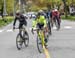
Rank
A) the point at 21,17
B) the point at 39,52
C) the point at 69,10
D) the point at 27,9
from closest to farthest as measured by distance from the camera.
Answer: the point at 39,52
the point at 21,17
the point at 69,10
the point at 27,9

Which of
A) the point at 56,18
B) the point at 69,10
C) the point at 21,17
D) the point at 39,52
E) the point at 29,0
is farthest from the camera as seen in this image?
the point at 29,0

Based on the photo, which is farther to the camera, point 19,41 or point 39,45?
point 19,41

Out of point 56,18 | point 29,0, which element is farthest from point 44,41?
point 29,0

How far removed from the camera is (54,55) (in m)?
14.9

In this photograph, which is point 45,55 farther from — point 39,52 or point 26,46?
point 26,46

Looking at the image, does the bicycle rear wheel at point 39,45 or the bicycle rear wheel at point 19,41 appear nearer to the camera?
the bicycle rear wheel at point 39,45

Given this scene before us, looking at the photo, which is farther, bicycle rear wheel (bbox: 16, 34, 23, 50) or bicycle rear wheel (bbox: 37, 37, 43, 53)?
bicycle rear wheel (bbox: 16, 34, 23, 50)

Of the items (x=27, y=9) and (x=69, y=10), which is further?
(x=27, y=9)

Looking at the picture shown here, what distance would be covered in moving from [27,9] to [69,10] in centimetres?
6040

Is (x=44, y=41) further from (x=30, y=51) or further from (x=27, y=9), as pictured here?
(x=27, y=9)

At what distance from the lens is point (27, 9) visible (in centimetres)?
15812

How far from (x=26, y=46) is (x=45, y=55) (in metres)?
3.54

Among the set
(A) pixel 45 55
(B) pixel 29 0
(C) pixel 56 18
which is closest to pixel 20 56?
(A) pixel 45 55

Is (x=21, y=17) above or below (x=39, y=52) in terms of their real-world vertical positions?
above
